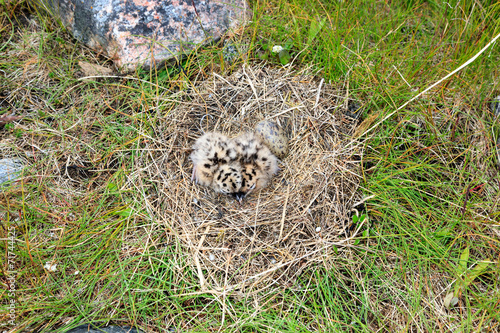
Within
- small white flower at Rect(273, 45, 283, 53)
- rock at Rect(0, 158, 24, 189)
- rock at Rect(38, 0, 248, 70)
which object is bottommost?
rock at Rect(0, 158, 24, 189)

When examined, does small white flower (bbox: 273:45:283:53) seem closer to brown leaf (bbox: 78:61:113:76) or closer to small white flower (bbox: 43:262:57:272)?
brown leaf (bbox: 78:61:113:76)

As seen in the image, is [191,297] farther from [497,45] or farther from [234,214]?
[497,45]

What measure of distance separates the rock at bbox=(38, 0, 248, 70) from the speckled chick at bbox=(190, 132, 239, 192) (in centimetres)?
111

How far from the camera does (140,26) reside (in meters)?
3.82

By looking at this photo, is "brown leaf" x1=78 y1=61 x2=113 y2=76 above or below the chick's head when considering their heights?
above

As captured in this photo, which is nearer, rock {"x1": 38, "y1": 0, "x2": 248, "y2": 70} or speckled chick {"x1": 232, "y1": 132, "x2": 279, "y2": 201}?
speckled chick {"x1": 232, "y1": 132, "x2": 279, "y2": 201}

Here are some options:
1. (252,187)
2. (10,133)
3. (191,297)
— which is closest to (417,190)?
(252,187)

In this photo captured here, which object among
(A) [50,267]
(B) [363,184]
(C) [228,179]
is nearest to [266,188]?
(C) [228,179]

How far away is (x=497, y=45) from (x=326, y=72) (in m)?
2.01

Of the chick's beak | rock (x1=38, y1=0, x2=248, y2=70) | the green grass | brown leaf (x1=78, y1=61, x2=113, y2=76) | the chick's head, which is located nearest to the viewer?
the green grass

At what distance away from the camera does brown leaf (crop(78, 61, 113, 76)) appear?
3943mm

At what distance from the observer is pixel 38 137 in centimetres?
367

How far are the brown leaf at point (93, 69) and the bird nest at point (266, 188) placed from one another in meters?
0.98

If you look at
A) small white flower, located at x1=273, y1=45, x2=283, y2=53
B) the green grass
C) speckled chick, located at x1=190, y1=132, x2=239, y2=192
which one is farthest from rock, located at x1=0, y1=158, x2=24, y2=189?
small white flower, located at x1=273, y1=45, x2=283, y2=53
